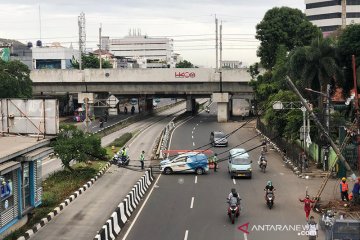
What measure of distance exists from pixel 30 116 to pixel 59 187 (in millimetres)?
9734

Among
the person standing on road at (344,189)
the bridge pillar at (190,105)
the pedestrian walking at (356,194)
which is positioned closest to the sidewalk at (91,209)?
the person standing on road at (344,189)

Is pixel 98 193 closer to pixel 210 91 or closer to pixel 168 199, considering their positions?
pixel 168 199

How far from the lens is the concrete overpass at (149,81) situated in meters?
69.4

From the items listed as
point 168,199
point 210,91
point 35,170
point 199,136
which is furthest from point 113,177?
point 210,91

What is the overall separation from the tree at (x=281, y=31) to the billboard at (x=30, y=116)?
49486 mm

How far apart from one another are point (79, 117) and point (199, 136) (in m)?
25.3

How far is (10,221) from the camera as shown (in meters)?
19.7

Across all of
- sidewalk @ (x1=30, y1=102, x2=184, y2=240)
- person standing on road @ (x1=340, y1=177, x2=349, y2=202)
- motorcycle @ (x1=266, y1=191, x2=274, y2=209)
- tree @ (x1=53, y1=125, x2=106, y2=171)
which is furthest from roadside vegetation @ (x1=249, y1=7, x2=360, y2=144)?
tree @ (x1=53, y1=125, x2=106, y2=171)

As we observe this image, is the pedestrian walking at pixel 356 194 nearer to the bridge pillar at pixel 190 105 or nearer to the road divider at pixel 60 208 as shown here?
the road divider at pixel 60 208

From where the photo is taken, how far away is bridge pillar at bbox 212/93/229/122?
70.2 meters

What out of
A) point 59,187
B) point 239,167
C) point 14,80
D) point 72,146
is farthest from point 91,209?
point 14,80

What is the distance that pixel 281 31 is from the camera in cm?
6638

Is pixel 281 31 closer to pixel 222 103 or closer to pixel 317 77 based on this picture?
pixel 222 103

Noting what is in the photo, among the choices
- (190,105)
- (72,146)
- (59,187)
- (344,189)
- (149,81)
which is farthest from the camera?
(190,105)
